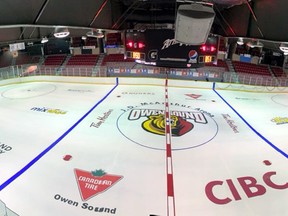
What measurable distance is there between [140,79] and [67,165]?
8579mm

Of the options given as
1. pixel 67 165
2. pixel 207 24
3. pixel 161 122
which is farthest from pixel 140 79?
pixel 207 24

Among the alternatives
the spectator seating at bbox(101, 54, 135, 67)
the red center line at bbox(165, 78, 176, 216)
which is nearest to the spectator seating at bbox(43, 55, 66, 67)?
the spectator seating at bbox(101, 54, 135, 67)

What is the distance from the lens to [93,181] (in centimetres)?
430

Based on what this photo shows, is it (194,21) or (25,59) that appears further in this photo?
(25,59)

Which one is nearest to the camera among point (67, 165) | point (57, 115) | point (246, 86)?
point (67, 165)

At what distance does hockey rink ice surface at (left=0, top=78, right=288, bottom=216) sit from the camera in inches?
150

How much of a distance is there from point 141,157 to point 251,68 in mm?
17988

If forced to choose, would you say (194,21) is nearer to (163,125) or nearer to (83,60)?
(163,125)

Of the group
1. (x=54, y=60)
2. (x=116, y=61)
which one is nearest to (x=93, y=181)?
(x=116, y=61)

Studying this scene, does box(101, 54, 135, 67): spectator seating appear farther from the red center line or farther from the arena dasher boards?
the red center line

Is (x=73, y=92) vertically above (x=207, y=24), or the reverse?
(x=207, y=24)

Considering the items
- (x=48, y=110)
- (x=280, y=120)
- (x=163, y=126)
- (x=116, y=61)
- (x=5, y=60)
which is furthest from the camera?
(x=116, y=61)

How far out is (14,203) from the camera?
12.2 feet

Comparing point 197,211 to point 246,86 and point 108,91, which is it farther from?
point 246,86
